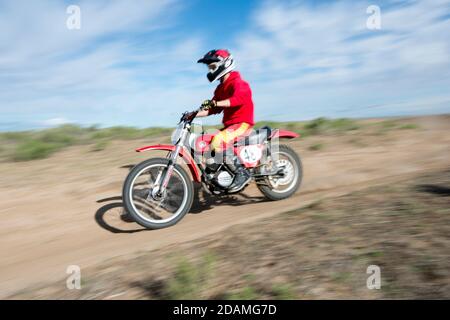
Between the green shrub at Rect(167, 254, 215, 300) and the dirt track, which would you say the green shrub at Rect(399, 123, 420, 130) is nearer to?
the dirt track

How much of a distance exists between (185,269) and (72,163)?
6445 mm

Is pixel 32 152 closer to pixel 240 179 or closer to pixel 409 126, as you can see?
pixel 240 179

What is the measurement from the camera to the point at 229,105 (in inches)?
216

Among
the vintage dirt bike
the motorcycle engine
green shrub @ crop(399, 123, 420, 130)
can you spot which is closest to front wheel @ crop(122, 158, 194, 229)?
the vintage dirt bike

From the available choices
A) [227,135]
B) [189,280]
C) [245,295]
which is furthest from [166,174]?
[245,295]

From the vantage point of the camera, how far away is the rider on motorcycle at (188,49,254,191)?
218 inches

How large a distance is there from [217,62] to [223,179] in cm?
165

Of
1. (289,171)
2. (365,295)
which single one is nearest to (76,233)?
(289,171)

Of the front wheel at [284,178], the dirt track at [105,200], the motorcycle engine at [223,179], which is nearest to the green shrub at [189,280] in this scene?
the dirt track at [105,200]

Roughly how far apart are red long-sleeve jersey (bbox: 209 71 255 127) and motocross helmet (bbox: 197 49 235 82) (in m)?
0.17

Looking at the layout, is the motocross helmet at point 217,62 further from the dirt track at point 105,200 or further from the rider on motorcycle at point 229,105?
the dirt track at point 105,200

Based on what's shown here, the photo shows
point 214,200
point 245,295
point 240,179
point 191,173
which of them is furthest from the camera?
point 214,200

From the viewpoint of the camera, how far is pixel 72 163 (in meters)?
8.81

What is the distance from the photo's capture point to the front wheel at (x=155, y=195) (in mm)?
5031
